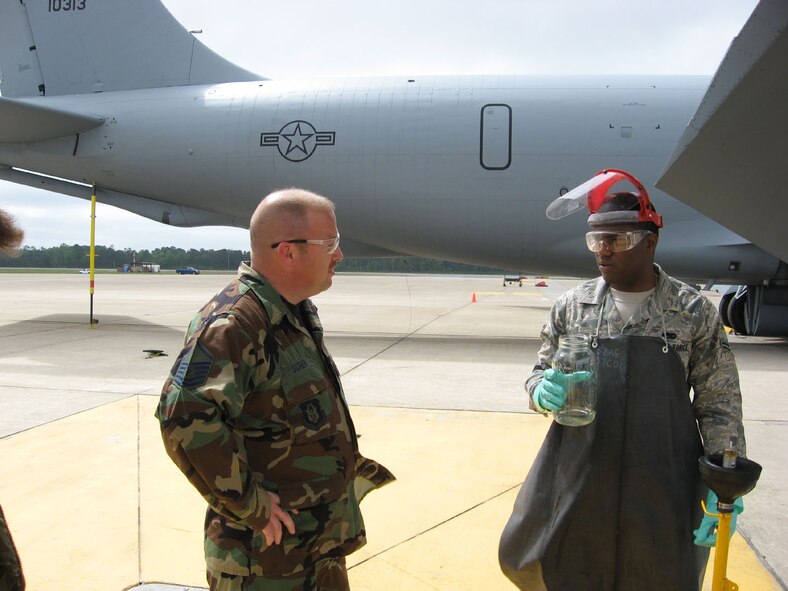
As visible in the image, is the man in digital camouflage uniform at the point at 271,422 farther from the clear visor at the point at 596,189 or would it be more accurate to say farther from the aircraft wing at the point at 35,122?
the aircraft wing at the point at 35,122

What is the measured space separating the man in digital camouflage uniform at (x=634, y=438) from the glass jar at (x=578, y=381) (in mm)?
40

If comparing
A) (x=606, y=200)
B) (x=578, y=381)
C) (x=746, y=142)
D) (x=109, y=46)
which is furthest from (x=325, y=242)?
(x=109, y=46)

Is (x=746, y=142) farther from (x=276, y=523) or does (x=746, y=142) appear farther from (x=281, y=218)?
(x=276, y=523)

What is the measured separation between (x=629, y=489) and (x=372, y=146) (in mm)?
8362

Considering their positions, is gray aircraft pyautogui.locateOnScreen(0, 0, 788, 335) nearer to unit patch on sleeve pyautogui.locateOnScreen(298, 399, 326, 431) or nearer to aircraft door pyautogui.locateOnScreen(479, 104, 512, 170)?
aircraft door pyautogui.locateOnScreen(479, 104, 512, 170)

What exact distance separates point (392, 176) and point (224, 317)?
8339 mm

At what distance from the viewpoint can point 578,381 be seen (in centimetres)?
199

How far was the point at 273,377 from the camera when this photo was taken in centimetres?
173

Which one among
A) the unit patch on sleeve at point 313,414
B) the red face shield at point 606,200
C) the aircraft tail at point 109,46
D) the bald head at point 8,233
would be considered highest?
the aircraft tail at point 109,46

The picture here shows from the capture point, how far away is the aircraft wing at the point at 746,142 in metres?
1.61

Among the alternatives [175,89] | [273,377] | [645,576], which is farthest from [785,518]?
[175,89]

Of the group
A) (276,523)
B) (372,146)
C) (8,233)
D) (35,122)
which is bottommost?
(276,523)

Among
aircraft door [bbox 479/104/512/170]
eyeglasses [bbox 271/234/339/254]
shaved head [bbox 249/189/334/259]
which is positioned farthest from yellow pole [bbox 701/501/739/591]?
aircraft door [bbox 479/104/512/170]

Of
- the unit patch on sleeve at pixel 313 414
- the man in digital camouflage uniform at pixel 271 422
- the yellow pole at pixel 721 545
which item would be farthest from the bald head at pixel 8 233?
the yellow pole at pixel 721 545
